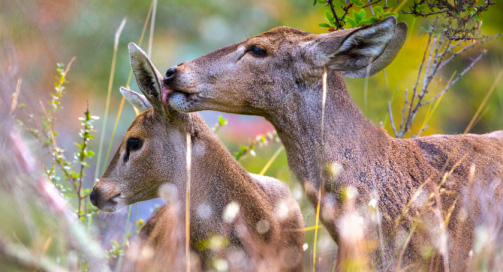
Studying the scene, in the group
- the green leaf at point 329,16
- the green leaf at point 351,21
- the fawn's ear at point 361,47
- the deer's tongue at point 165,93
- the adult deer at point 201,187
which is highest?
the green leaf at point 329,16

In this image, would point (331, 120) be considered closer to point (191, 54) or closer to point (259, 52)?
point (259, 52)

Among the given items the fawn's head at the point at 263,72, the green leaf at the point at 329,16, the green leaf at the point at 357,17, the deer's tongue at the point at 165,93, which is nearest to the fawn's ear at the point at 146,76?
the deer's tongue at the point at 165,93

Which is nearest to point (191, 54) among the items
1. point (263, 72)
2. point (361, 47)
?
point (263, 72)

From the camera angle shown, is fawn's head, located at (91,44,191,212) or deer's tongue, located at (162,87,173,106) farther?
fawn's head, located at (91,44,191,212)

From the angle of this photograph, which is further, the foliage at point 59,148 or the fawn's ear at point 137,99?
the fawn's ear at point 137,99

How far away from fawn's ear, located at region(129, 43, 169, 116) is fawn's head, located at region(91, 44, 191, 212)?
0.10ft

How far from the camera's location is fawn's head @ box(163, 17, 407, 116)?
14.4 feet

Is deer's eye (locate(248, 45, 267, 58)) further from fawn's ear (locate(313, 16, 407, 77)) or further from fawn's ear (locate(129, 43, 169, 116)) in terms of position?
fawn's ear (locate(129, 43, 169, 116))

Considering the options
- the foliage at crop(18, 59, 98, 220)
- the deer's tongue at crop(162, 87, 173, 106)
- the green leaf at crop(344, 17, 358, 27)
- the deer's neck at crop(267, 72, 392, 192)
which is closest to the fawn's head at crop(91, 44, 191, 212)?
the deer's tongue at crop(162, 87, 173, 106)

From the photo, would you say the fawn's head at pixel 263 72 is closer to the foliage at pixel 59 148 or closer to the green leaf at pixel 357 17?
the green leaf at pixel 357 17

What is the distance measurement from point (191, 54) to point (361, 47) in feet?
22.5

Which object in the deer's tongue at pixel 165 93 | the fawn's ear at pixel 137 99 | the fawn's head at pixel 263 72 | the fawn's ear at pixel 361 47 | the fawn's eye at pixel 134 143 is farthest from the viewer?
the fawn's ear at pixel 137 99

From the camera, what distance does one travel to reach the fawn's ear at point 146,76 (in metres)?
4.67

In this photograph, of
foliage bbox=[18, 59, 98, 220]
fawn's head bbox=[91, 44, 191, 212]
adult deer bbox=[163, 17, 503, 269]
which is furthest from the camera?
foliage bbox=[18, 59, 98, 220]
